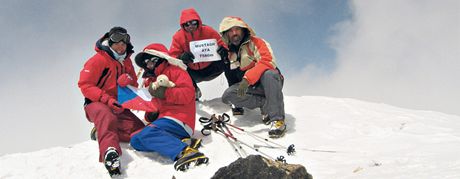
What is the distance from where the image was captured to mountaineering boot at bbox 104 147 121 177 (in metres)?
5.00

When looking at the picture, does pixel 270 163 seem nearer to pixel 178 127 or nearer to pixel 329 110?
pixel 178 127

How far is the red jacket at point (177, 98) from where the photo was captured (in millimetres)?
5795

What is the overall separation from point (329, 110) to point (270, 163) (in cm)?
473

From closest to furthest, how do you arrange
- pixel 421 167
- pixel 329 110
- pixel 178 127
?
pixel 421 167
pixel 178 127
pixel 329 110

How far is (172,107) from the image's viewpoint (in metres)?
5.92

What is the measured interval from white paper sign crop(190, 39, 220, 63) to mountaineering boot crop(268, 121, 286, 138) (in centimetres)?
Answer: 213

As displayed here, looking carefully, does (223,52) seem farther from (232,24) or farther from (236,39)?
(232,24)

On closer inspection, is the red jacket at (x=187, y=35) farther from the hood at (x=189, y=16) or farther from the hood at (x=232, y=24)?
the hood at (x=232, y=24)

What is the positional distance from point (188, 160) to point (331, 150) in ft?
7.48

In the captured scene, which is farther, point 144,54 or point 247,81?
point 247,81

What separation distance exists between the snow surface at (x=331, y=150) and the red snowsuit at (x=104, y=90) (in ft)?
1.19

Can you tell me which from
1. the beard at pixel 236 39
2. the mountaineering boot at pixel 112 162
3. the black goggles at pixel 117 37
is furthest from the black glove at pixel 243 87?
the mountaineering boot at pixel 112 162

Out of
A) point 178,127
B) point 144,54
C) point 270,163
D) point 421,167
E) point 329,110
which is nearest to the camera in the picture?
point 270,163

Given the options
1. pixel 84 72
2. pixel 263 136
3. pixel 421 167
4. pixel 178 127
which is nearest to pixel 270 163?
pixel 421 167
